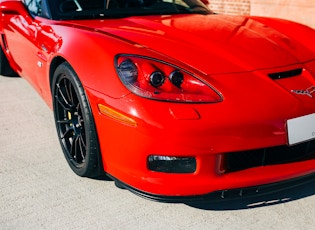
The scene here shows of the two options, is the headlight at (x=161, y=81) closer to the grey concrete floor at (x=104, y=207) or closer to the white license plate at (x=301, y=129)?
the white license plate at (x=301, y=129)

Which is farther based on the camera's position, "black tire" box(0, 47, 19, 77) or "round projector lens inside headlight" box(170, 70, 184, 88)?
"black tire" box(0, 47, 19, 77)

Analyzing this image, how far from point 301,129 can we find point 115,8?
1.81 m

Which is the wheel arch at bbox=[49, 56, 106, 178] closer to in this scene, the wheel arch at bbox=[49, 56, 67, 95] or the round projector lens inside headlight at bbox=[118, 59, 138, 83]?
the wheel arch at bbox=[49, 56, 67, 95]

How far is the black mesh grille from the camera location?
2.20 meters

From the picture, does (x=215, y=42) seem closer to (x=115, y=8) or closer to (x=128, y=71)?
(x=128, y=71)

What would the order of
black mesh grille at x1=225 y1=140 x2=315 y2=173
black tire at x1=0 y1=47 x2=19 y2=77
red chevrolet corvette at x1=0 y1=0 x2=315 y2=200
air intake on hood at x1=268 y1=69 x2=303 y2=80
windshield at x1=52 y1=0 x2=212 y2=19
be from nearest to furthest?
red chevrolet corvette at x1=0 y1=0 x2=315 y2=200 < black mesh grille at x1=225 y1=140 x2=315 y2=173 < air intake on hood at x1=268 y1=69 x2=303 y2=80 < windshield at x1=52 y1=0 x2=212 y2=19 < black tire at x1=0 y1=47 x2=19 y2=77

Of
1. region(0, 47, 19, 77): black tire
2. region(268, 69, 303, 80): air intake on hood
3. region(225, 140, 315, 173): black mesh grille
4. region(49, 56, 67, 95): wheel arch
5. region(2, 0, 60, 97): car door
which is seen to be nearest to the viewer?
region(225, 140, 315, 173): black mesh grille

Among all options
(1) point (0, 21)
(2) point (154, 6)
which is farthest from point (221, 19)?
(1) point (0, 21)

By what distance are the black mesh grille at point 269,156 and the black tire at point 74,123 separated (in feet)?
2.45

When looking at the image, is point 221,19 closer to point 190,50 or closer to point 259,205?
point 190,50

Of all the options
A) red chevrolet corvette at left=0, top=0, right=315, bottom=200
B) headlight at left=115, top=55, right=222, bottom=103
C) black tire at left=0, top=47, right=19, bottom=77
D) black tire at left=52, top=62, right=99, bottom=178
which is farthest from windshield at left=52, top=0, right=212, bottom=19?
black tire at left=0, top=47, right=19, bottom=77

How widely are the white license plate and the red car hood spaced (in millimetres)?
383

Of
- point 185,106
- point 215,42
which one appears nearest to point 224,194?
point 185,106

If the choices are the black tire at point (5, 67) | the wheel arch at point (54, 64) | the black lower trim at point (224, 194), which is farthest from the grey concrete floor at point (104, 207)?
the black tire at point (5, 67)
